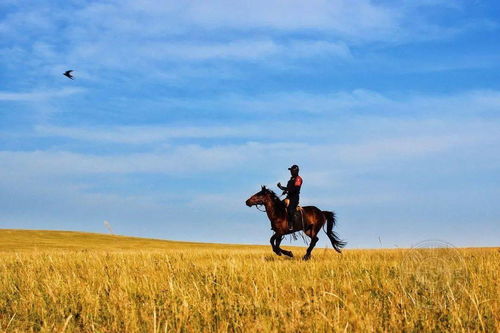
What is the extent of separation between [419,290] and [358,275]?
9.04 feet

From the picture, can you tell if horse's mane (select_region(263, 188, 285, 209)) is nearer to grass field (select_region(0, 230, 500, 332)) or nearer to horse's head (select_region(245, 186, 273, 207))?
horse's head (select_region(245, 186, 273, 207))

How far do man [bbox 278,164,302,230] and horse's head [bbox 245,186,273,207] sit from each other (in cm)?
58

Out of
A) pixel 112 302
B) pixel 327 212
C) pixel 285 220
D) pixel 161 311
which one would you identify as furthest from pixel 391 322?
pixel 327 212

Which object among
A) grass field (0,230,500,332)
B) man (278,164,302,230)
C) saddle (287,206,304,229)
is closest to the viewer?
grass field (0,230,500,332)

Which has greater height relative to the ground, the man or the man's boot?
the man

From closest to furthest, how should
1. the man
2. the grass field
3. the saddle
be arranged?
the grass field → the man → the saddle

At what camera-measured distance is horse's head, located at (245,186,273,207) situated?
1748cm

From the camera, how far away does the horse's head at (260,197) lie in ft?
57.4

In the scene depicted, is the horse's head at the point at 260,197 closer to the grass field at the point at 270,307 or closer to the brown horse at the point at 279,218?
the brown horse at the point at 279,218

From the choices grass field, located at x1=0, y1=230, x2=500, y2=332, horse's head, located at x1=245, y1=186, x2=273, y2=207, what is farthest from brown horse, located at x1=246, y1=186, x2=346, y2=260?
grass field, located at x1=0, y1=230, x2=500, y2=332

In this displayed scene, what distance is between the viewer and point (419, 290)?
22.6 feet

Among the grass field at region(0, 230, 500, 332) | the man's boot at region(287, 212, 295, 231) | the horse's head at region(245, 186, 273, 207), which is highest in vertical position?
the horse's head at region(245, 186, 273, 207)

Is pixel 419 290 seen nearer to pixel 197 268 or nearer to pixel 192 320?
pixel 192 320

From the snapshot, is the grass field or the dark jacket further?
the dark jacket
